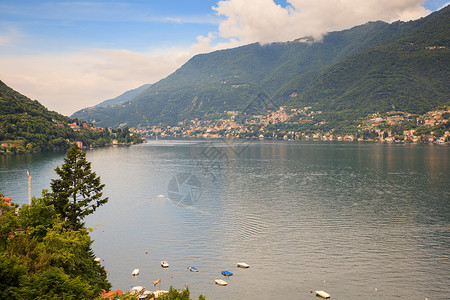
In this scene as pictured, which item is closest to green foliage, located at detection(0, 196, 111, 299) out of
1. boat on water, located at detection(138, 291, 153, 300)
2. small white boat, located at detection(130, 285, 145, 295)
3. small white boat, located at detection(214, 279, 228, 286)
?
small white boat, located at detection(130, 285, 145, 295)

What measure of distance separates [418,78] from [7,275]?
209m

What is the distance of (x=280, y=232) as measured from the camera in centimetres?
3281

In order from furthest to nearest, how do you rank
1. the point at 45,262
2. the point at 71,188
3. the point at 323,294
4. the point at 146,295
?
the point at 71,188 → the point at 323,294 → the point at 146,295 → the point at 45,262

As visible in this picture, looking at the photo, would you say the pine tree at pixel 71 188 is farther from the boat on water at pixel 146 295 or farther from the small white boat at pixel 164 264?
the boat on water at pixel 146 295

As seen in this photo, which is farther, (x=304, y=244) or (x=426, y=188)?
(x=426, y=188)

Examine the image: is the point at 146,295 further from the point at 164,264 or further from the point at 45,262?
the point at 45,262

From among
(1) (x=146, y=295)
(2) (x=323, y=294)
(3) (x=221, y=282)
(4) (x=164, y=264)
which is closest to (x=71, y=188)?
(4) (x=164, y=264)

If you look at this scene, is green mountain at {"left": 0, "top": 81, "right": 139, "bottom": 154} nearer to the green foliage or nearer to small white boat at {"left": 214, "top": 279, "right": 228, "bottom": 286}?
the green foliage

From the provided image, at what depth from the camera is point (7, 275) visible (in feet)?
48.2

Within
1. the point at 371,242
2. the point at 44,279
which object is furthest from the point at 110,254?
the point at 371,242

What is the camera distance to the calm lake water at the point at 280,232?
23359 millimetres

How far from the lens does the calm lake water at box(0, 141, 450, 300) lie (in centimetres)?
2336

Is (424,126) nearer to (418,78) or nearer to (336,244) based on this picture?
(418,78)

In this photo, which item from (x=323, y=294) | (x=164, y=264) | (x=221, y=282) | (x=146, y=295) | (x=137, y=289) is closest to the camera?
(x=146, y=295)
